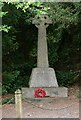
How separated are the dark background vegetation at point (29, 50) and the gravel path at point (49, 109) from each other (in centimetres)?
265

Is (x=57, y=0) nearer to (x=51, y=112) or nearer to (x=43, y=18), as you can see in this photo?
(x=43, y=18)

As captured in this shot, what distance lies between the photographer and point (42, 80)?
12.7 m

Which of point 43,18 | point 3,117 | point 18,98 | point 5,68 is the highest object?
point 43,18

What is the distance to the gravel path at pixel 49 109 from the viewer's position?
9.51 metres

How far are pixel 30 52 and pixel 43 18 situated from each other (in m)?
3.55

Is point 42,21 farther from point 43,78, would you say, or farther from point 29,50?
point 29,50

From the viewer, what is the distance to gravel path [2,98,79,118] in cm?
951

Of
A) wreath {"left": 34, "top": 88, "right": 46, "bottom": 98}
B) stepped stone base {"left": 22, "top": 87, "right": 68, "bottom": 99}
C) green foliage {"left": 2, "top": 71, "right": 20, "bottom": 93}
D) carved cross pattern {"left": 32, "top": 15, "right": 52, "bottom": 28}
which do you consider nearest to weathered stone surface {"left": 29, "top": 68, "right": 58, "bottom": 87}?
stepped stone base {"left": 22, "top": 87, "right": 68, "bottom": 99}

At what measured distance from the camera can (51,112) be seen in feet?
32.6

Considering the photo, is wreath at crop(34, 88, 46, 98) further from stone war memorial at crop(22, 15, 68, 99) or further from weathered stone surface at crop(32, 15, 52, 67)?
weathered stone surface at crop(32, 15, 52, 67)

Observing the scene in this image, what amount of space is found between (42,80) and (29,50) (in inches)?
158

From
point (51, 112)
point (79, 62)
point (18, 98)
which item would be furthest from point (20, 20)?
point (18, 98)

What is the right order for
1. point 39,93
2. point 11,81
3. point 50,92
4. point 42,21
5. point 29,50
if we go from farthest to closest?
point 29,50 < point 11,81 < point 42,21 < point 50,92 < point 39,93

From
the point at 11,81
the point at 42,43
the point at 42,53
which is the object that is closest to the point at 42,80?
the point at 42,53
